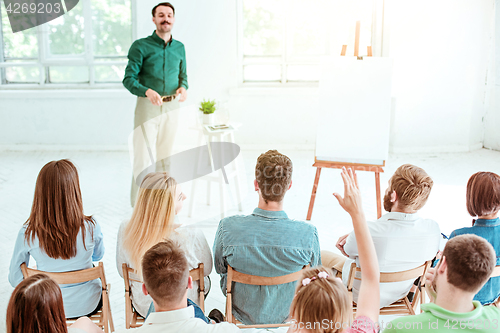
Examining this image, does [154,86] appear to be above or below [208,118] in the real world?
above

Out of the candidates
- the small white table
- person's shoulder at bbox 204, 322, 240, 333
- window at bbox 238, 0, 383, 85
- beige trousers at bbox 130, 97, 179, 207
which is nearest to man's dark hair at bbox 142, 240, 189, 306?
person's shoulder at bbox 204, 322, 240, 333

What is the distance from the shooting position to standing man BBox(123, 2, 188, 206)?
442 centimetres

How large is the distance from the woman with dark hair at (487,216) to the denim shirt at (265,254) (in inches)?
29.7

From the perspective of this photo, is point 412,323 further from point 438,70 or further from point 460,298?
point 438,70

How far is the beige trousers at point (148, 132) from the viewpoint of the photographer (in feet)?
14.6

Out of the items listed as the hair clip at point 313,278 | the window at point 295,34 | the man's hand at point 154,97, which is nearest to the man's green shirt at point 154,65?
the man's hand at point 154,97

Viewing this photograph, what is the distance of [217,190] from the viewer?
5.16m

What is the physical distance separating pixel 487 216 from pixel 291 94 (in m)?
4.45

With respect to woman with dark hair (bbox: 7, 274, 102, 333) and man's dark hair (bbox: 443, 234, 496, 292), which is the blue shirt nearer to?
woman with dark hair (bbox: 7, 274, 102, 333)

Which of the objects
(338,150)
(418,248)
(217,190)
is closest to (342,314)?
(418,248)

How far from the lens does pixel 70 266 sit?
7.53 ft

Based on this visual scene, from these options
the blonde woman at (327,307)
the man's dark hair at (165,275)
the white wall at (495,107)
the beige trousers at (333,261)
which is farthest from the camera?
the white wall at (495,107)

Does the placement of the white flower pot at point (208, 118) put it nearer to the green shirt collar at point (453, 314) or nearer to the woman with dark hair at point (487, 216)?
the woman with dark hair at point (487, 216)

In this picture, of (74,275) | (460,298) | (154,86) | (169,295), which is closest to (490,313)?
(460,298)
